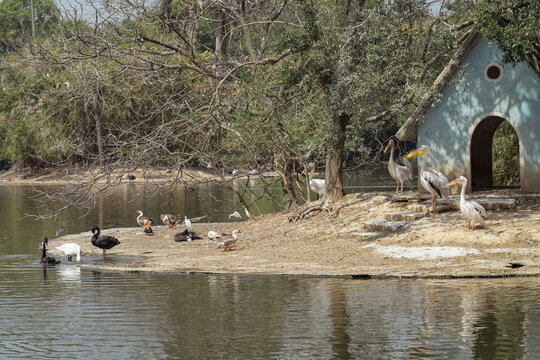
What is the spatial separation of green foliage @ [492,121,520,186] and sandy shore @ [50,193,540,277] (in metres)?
8.34

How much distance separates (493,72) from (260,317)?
12.1m

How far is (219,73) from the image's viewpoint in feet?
81.8

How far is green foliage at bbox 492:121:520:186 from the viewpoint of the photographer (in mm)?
29359

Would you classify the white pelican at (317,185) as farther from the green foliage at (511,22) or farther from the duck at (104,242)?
the green foliage at (511,22)

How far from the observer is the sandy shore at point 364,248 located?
16.6 metres

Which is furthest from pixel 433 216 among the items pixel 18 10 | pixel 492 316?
pixel 18 10

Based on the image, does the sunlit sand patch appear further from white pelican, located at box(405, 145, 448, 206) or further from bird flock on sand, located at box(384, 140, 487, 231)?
white pelican, located at box(405, 145, 448, 206)

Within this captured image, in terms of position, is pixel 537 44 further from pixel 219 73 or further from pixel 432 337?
pixel 432 337

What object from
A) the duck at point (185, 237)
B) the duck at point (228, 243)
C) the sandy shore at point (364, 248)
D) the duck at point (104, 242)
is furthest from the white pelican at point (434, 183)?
the duck at point (104, 242)

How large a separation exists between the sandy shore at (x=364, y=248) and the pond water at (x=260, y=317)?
2.51ft

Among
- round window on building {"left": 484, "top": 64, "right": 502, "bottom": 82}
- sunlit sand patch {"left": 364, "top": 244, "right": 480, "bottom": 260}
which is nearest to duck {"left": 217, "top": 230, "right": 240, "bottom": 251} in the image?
sunlit sand patch {"left": 364, "top": 244, "right": 480, "bottom": 260}

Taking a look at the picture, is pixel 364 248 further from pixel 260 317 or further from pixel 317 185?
pixel 260 317

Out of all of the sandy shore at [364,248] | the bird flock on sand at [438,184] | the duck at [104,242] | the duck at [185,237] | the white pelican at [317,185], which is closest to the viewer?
the sandy shore at [364,248]

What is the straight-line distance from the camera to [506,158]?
96.6ft
